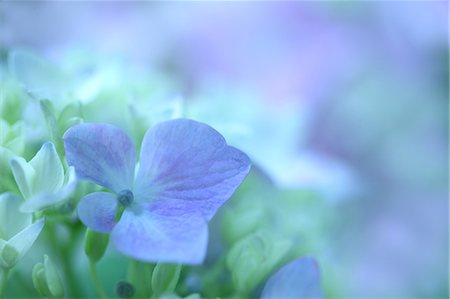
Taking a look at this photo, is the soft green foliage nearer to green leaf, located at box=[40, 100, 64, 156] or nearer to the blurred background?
green leaf, located at box=[40, 100, 64, 156]

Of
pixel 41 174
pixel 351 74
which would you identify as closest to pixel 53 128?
pixel 41 174

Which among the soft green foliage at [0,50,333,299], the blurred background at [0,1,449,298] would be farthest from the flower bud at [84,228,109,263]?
the blurred background at [0,1,449,298]

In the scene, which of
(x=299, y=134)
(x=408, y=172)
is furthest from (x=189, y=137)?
(x=408, y=172)

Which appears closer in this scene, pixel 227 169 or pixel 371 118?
pixel 227 169

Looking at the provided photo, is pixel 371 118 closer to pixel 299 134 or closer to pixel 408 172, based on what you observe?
pixel 408 172

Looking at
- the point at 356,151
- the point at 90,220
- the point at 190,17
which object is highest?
the point at 90,220

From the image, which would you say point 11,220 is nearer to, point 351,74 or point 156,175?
point 156,175
